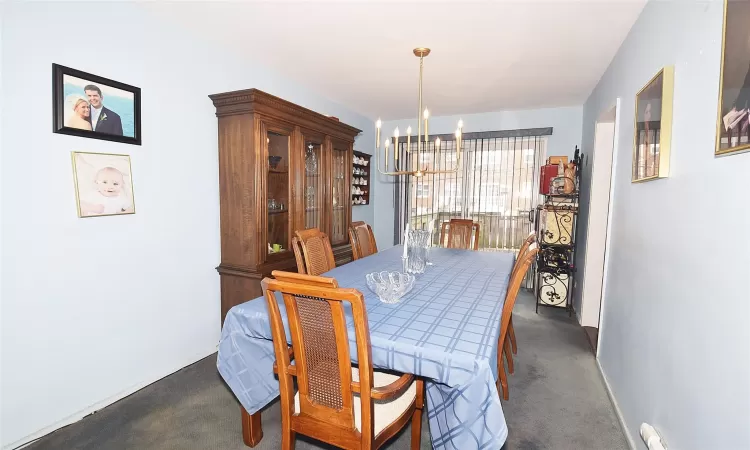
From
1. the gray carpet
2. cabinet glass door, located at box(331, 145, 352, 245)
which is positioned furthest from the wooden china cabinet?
the gray carpet

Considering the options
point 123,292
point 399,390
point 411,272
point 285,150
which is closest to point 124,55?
point 285,150

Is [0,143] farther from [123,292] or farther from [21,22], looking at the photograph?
[123,292]

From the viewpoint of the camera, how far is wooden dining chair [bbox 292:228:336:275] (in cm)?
228

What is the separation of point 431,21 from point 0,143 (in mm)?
2239

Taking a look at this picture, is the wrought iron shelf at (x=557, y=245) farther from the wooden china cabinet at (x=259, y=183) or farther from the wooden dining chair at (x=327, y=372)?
the wooden dining chair at (x=327, y=372)

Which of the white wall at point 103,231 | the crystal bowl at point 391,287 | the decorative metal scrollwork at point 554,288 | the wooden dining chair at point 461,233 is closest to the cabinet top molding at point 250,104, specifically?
the white wall at point 103,231

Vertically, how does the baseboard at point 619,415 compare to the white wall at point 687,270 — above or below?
below

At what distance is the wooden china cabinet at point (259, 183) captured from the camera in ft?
8.32

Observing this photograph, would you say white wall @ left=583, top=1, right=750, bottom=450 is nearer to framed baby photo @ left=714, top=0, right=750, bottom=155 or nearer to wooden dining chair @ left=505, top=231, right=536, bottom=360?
framed baby photo @ left=714, top=0, right=750, bottom=155

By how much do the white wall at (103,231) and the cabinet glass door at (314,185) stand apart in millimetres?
735

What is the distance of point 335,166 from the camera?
359 cm

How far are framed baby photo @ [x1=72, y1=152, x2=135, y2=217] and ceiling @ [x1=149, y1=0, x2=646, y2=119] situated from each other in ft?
3.12

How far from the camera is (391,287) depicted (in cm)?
173

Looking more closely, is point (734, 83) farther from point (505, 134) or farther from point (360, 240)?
point (505, 134)
